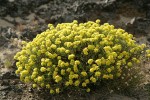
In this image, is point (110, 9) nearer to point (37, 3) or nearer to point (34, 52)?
point (37, 3)

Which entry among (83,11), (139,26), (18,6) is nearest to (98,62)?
(139,26)

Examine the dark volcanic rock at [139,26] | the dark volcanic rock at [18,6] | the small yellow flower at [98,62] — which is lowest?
the dark volcanic rock at [139,26]

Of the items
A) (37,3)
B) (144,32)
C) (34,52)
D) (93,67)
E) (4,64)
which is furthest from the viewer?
(37,3)

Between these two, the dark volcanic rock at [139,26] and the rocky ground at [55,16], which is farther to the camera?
the dark volcanic rock at [139,26]

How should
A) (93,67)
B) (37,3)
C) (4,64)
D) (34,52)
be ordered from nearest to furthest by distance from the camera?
(93,67) < (34,52) < (4,64) < (37,3)

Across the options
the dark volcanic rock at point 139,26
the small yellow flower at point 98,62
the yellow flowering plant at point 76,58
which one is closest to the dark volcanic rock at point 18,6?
the dark volcanic rock at point 139,26

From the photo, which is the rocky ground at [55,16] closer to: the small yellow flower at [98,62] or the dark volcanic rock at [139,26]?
the dark volcanic rock at [139,26]

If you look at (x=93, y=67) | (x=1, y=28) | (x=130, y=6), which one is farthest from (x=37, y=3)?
(x=93, y=67)

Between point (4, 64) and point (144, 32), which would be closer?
point (4, 64)
